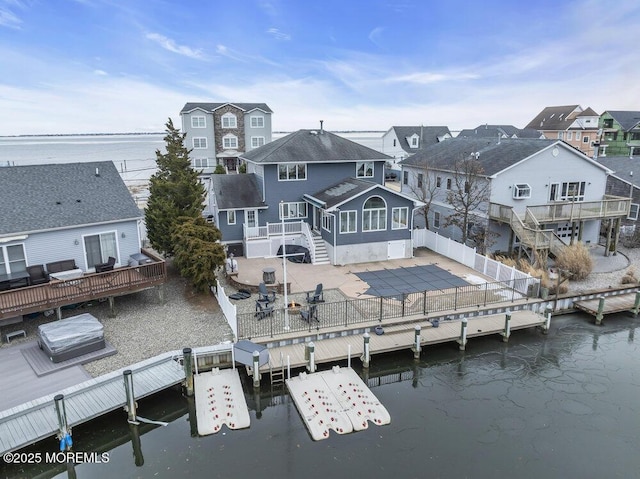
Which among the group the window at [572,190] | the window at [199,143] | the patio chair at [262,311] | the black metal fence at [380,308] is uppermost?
the window at [199,143]

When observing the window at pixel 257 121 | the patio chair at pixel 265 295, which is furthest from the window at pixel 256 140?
the patio chair at pixel 265 295

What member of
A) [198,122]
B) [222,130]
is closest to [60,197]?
[198,122]

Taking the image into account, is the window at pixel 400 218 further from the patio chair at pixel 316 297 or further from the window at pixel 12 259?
the window at pixel 12 259

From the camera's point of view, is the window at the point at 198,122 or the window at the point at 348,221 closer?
the window at the point at 348,221

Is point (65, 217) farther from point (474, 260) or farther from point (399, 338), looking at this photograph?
point (474, 260)

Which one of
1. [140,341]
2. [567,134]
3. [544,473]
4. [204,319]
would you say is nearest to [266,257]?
[204,319]

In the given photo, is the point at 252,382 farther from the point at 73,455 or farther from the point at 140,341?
the point at 73,455
